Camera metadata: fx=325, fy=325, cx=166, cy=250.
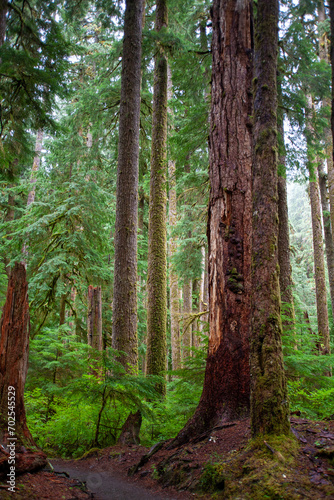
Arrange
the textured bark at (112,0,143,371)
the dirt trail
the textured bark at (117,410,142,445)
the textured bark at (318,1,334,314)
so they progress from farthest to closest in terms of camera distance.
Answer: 1. the textured bark at (318,1,334,314)
2. the textured bark at (112,0,143,371)
3. the textured bark at (117,410,142,445)
4. the dirt trail

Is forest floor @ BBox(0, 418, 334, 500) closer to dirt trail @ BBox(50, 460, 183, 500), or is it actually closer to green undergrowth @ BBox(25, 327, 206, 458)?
dirt trail @ BBox(50, 460, 183, 500)

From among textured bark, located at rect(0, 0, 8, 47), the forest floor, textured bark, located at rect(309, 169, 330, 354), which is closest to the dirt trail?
the forest floor

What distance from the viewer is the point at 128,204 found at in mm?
8008

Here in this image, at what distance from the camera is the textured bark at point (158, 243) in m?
8.41

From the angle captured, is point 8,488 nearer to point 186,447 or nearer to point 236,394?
point 186,447

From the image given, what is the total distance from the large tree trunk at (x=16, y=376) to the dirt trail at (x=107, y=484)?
0.89m

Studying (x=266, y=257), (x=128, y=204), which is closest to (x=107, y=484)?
(x=266, y=257)

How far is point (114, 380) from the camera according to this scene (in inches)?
201

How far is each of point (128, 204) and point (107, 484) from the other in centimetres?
565

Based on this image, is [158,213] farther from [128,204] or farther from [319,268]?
[319,268]

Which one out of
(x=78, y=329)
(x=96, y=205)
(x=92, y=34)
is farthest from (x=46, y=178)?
(x=92, y=34)

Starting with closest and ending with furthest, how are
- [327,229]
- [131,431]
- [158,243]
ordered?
[131,431]
[158,243]
[327,229]

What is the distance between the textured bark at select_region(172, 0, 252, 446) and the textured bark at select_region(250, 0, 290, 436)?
1.08m

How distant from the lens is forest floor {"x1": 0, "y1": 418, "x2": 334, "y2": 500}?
2715 millimetres
